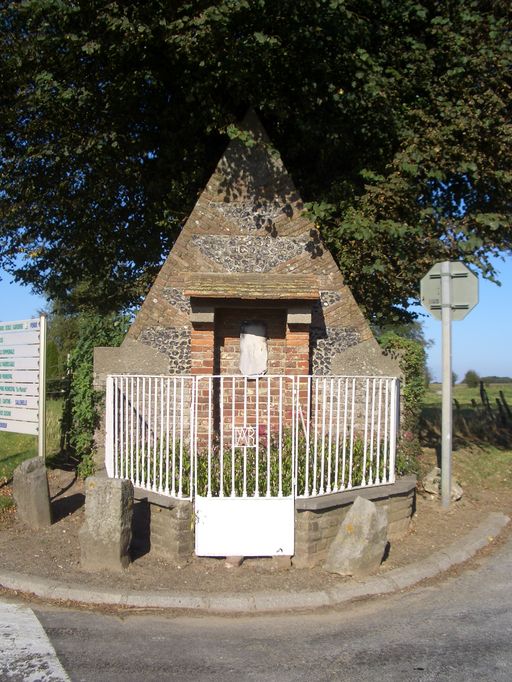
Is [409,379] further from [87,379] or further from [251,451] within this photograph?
[87,379]

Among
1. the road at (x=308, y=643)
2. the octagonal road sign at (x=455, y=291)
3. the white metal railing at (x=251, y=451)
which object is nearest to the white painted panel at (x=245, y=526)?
the white metal railing at (x=251, y=451)

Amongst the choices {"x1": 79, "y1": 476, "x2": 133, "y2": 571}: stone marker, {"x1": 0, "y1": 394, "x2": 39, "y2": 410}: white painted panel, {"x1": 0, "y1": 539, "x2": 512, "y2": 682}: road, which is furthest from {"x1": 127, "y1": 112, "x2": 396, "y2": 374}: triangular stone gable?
{"x1": 0, "y1": 539, "x2": 512, "y2": 682}: road

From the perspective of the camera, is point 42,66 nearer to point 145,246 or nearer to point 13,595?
point 145,246

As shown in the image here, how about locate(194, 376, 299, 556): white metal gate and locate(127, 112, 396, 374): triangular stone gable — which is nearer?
locate(194, 376, 299, 556): white metal gate

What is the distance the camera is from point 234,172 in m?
8.85

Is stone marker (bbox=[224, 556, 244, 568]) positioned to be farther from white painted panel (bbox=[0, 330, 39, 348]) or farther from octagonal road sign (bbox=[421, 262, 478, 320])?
octagonal road sign (bbox=[421, 262, 478, 320])

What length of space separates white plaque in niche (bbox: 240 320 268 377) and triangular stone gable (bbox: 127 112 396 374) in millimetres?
683

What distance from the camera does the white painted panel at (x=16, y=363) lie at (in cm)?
806

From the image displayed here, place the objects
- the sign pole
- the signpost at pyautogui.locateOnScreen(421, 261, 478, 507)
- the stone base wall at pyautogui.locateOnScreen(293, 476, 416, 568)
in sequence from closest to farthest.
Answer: the stone base wall at pyautogui.locateOnScreen(293, 476, 416, 568) → the sign pole → the signpost at pyautogui.locateOnScreen(421, 261, 478, 507)

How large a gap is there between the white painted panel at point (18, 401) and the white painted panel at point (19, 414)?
39 millimetres

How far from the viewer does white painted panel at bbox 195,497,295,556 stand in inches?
234

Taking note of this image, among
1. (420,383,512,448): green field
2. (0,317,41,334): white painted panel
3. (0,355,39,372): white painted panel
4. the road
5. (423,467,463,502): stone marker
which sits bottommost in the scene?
the road

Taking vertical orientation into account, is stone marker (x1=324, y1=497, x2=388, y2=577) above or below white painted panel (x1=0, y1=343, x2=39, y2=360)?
below

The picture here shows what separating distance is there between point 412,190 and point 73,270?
24.1ft
